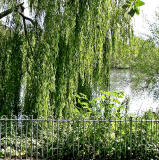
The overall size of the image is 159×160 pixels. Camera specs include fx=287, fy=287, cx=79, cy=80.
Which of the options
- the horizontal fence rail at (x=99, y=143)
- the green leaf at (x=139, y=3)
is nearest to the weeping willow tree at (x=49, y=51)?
the green leaf at (x=139, y=3)

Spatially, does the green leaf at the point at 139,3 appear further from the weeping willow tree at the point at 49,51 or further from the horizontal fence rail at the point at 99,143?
the horizontal fence rail at the point at 99,143

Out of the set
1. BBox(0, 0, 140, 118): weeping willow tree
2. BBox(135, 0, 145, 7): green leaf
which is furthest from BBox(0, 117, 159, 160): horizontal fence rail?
Answer: BBox(135, 0, 145, 7): green leaf

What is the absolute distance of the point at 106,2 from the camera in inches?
242

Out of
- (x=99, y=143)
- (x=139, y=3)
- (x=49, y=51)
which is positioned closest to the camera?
(x=99, y=143)

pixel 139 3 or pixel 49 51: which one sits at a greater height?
pixel 139 3

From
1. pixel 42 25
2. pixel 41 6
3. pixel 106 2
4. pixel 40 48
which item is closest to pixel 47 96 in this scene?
pixel 40 48

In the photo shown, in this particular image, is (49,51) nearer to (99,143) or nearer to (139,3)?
(99,143)

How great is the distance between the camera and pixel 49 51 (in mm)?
5598

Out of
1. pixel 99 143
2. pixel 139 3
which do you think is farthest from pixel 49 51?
pixel 139 3

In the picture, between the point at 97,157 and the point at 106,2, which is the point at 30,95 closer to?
the point at 97,157

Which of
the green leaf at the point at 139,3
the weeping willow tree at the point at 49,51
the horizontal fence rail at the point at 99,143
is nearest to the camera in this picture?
the horizontal fence rail at the point at 99,143

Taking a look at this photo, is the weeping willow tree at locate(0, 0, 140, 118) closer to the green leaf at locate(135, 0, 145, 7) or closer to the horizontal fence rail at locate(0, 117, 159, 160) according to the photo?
the green leaf at locate(135, 0, 145, 7)

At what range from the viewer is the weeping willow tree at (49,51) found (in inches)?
221

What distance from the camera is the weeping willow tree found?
562 centimetres
